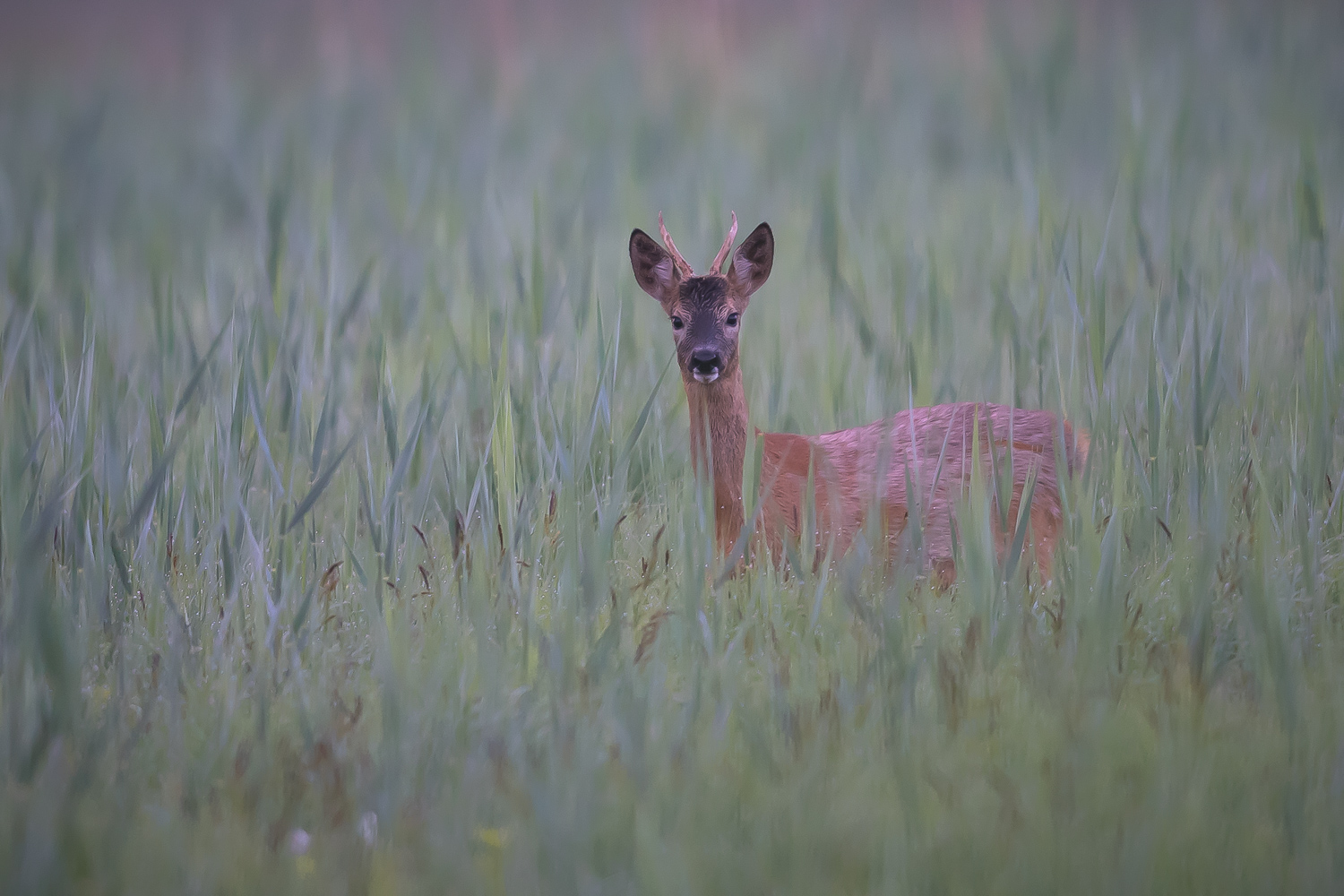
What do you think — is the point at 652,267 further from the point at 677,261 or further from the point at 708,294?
the point at 708,294

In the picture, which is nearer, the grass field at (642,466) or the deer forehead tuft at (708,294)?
the grass field at (642,466)

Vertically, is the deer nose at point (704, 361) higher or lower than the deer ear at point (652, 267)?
lower

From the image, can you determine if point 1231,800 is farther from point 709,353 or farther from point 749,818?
point 709,353

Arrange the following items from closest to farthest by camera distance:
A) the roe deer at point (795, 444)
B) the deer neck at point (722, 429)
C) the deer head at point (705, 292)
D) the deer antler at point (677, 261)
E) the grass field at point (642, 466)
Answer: the grass field at point (642, 466)
the roe deer at point (795, 444)
the deer head at point (705, 292)
the deer neck at point (722, 429)
the deer antler at point (677, 261)

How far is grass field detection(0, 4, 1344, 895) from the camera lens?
6.73 feet

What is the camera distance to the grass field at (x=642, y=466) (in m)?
2.05

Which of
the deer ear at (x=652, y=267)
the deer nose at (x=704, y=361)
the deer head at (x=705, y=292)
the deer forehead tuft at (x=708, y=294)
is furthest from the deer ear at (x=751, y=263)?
the deer nose at (x=704, y=361)

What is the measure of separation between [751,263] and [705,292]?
0.27 m

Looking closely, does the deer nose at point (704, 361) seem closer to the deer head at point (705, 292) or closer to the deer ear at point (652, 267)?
the deer head at point (705, 292)

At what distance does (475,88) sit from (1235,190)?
3.17 meters

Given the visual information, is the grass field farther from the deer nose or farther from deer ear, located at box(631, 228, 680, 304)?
the deer nose

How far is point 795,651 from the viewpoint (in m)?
2.70

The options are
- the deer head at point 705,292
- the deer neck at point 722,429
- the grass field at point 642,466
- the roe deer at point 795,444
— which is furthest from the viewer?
the deer neck at point 722,429

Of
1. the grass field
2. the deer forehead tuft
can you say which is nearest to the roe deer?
the deer forehead tuft
